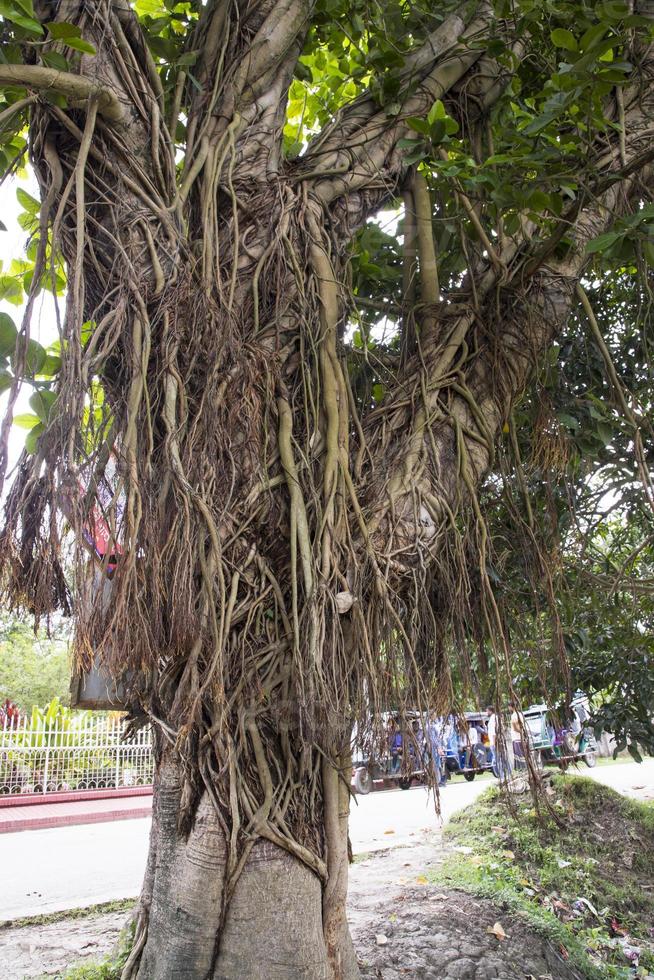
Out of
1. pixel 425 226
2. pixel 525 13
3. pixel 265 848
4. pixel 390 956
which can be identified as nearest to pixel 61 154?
pixel 425 226

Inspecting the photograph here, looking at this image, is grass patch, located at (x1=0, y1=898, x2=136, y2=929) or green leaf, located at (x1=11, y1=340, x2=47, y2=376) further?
grass patch, located at (x1=0, y1=898, x2=136, y2=929)

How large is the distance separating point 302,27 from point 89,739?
10610 mm

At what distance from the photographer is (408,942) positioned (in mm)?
2898

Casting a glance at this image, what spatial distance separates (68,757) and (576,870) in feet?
28.0

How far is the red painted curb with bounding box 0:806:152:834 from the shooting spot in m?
8.31

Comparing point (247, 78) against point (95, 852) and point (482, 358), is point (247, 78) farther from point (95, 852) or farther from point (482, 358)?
point (95, 852)

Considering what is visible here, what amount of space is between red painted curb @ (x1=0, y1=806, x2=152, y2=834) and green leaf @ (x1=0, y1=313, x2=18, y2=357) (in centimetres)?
780

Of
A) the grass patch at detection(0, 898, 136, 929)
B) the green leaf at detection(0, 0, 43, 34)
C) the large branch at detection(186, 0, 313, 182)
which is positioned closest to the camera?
the green leaf at detection(0, 0, 43, 34)

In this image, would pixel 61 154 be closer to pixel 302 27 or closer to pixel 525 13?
pixel 302 27

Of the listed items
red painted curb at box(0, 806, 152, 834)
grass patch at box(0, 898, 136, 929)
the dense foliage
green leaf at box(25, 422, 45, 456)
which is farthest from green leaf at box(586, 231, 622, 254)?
red painted curb at box(0, 806, 152, 834)

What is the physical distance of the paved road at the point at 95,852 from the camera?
4707 mm

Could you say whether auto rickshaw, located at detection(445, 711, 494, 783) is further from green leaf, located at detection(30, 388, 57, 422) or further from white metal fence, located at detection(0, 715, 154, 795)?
green leaf, located at detection(30, 388, 57, 422)

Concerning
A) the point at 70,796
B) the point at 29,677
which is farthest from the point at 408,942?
the point at 29,677

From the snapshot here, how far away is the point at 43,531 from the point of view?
178cm
